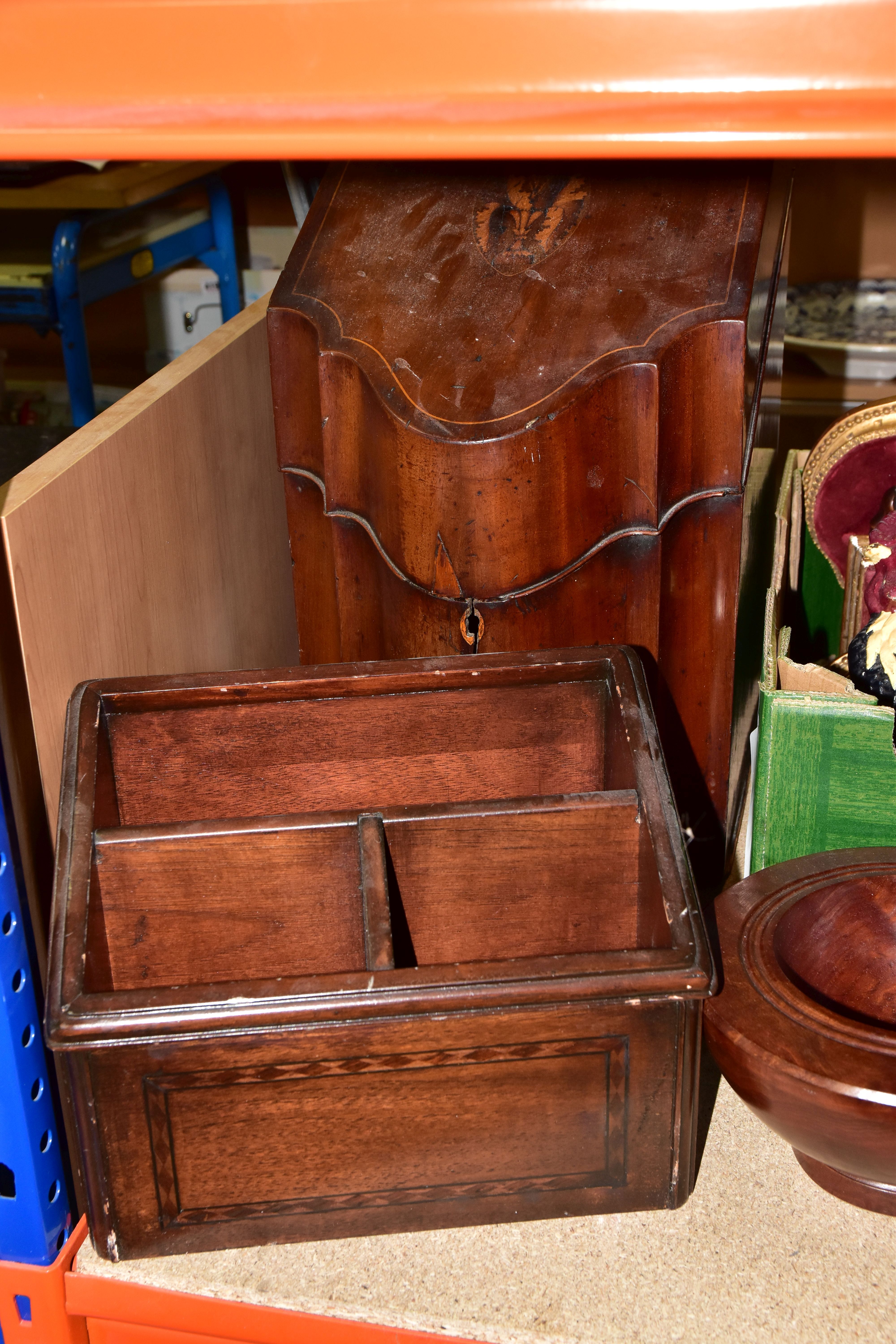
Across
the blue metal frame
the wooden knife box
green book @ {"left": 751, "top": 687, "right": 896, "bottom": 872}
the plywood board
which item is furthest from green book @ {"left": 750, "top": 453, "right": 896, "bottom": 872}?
the blue metal frame

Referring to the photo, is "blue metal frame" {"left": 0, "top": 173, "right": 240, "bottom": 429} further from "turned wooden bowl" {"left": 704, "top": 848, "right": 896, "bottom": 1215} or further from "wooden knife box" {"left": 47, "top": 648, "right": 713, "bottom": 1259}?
"turned wooden bowl" {"left": 704, "top": 848, "right": 896, "bottom": 1215}

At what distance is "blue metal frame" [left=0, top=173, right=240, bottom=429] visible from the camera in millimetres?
1547

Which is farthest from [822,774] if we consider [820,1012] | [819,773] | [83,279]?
[83,279]

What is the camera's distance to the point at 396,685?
0.68 m

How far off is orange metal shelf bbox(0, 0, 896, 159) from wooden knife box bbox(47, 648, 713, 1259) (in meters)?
0.34

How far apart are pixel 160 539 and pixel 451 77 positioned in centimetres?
56

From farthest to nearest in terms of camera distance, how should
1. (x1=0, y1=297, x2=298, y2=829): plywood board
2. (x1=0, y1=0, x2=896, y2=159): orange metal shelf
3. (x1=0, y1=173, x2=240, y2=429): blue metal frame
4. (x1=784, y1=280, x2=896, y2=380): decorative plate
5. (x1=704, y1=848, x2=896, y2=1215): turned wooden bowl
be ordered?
(x1=0, y1=173, x2=240, y2=429): blue metal frame → (x1=784, y1=280, x2=896, y2=380): decorative plate → (x1=0, y1=297, x2=298, y2=829): plywood board → (x1=704, y1=848, x2=896, y2=1215): turned wooden bowl → (x1=0, y1=0, x2=896, y2=159): orange metal shelf

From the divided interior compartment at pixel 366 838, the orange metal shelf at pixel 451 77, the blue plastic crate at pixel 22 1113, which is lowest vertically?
the blue plastic crate at pixel 22 1113

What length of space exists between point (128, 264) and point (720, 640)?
126 centimetres

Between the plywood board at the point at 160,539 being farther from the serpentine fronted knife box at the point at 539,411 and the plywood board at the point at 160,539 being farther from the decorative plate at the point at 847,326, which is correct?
the decorative plate at the point at 847,326

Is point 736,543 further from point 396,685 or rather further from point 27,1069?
point 27,1069

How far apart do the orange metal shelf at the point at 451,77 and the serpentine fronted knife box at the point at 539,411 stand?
425mm

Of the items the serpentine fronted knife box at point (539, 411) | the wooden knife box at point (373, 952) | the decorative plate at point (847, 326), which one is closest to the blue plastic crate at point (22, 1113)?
the wooden knife box at point (373, 952)

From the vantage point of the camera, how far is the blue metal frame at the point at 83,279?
155cm
